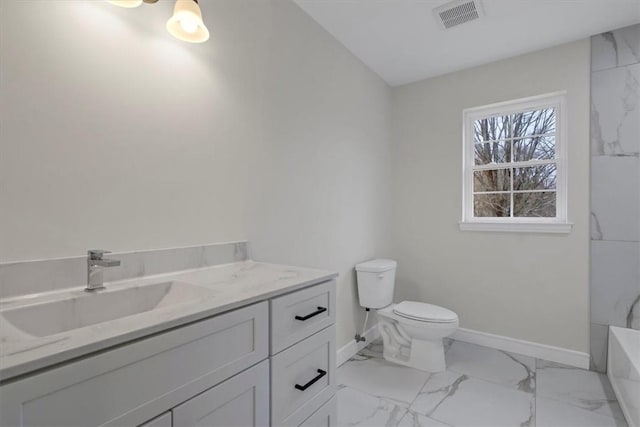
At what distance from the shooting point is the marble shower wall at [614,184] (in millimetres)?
2201

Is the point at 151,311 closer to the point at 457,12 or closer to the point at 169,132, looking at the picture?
the point at 169,132

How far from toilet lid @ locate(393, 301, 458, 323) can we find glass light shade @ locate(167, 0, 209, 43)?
6.91ft

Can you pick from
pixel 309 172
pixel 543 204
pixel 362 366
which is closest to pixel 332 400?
pixel 362 366

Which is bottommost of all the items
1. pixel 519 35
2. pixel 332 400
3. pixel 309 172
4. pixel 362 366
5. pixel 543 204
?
pixel 362 366

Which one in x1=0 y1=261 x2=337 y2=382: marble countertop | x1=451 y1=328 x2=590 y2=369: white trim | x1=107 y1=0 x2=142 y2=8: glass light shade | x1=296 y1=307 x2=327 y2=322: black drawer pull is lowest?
x1=451 y1=328 x2=590 y2=369: white trim

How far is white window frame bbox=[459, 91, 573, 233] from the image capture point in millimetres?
2479

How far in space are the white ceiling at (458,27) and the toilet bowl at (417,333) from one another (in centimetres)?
205

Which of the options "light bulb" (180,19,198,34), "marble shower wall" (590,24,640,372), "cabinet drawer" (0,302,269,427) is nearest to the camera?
"cabinet drawer" (0,302,269,427)

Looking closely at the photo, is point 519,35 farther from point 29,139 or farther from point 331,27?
point 29,139

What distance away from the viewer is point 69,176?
3.43 ft

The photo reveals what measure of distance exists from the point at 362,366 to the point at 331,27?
249cm

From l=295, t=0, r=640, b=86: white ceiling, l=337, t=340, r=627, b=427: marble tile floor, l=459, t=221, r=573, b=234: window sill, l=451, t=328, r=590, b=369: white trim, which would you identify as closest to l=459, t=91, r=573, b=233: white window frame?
l=459, t=221, r=573, b=234: window sill

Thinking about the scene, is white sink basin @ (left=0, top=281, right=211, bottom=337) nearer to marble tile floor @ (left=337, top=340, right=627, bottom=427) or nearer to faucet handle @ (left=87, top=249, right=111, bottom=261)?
faucet handle @ (left=87, top=249, right=111, bottom=261)

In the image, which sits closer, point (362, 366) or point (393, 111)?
point (362, 366)
